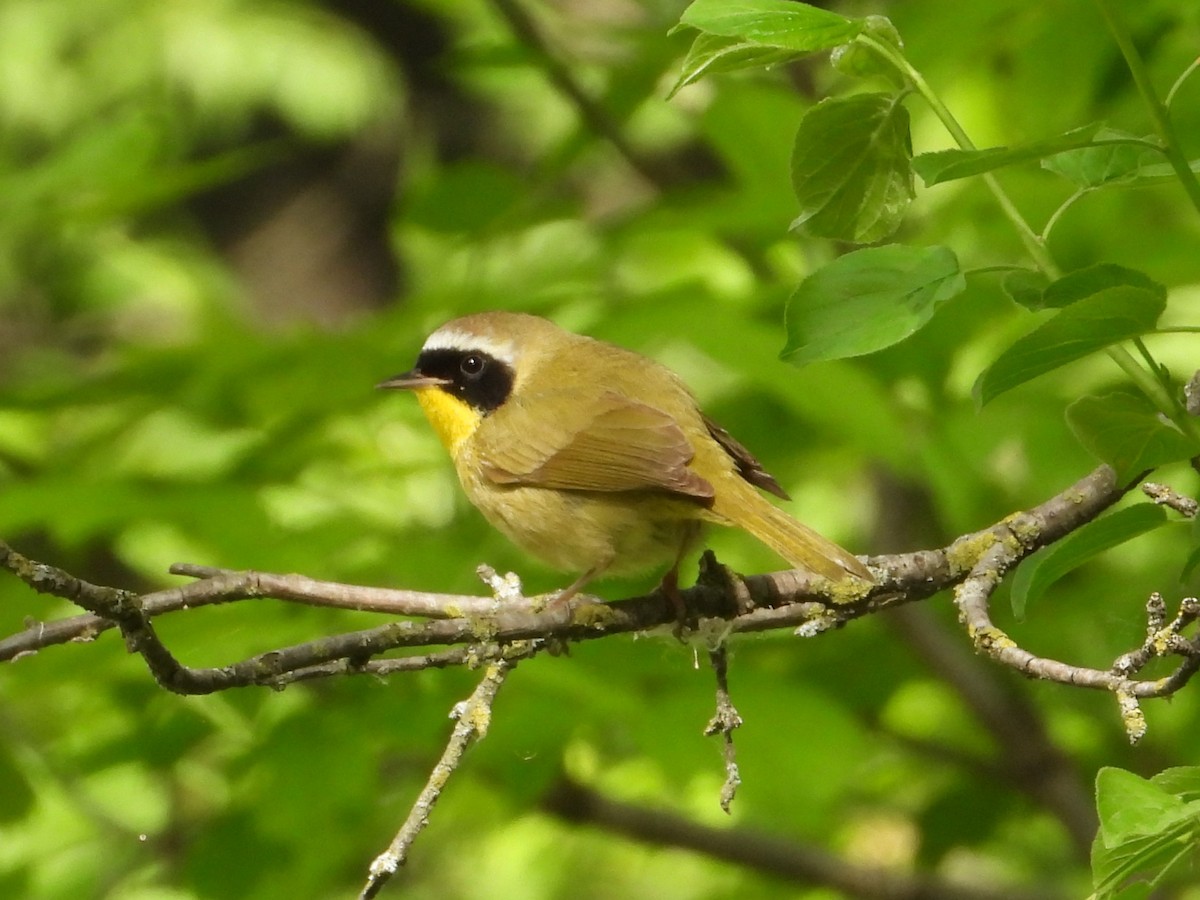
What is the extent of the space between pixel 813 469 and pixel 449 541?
4.17 ft

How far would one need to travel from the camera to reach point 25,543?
6.25 metres

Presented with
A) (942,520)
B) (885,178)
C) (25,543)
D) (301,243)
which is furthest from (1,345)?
(885,178)

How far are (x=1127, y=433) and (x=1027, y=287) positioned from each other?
223mm

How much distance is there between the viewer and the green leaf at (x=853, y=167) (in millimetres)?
1681

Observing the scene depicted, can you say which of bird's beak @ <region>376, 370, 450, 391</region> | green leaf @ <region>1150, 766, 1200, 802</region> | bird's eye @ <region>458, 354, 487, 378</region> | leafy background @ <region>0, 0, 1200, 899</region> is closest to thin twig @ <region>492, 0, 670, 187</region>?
leafy background @ <region>0, 0, 1200, 899</region>

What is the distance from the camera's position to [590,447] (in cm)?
309

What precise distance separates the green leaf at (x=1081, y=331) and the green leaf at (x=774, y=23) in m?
0.39

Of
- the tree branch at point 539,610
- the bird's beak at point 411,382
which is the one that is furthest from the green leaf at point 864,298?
the bird's beak at point 411,382

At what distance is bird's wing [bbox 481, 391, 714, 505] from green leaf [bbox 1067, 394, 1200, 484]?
1113 mm

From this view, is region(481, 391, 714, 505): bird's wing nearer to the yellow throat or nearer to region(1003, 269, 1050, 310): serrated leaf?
the yellow throat

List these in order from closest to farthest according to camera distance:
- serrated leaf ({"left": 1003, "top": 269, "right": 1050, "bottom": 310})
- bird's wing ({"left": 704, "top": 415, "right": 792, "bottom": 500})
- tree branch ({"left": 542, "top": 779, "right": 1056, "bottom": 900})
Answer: serrated leaf ({"left": 1003, "top": 269, "right": 1050, "bottom": 310}) < bird's wing ({"left": 704, "top": 415, "right": 792, "bottom": 500}) < tree branch ({"left": 542, "top": 779, "right": 1056, "bottom": 900})

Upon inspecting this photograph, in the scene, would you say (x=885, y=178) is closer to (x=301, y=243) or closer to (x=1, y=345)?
(x=1, y=345)

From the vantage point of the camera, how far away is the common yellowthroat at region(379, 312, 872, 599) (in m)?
Result: 2.83

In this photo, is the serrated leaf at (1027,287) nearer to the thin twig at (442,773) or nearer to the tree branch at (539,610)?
the tree branch at (539,610)
